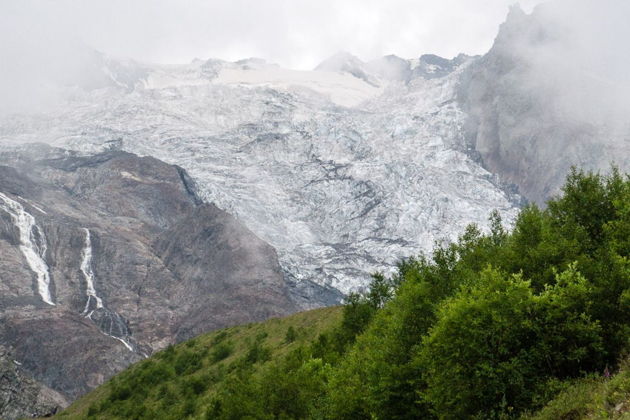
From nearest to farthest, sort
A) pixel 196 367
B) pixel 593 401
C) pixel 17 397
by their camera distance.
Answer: pixel 593 401 < pixel 196 367 < pixel 17 397

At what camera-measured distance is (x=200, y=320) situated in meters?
190

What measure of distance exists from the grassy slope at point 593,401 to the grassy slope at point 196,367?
45.7m

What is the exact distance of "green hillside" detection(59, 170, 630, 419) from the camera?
69.8 feet

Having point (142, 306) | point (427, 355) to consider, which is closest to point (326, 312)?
point (427, 355)

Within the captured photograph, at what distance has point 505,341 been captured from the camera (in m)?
22.2

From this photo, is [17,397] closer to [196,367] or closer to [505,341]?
[196,367]

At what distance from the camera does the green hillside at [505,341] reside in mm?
21266

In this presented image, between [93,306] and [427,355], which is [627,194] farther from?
[93,306]

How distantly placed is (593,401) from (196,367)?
237 ft

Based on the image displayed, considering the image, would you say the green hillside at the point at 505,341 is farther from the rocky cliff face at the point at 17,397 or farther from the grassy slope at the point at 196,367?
the rocky cliff face at the point at 17,397

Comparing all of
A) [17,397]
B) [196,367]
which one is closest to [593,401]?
[196,367]

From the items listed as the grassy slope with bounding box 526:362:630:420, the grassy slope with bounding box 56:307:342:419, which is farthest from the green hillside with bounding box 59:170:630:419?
the grassy slope with bounding box 56:307:342:419

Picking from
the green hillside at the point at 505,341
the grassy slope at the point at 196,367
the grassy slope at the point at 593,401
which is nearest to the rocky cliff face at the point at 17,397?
the grassy slope at the point at 196,367

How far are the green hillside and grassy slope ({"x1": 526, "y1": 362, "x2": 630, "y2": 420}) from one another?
0.16ft
